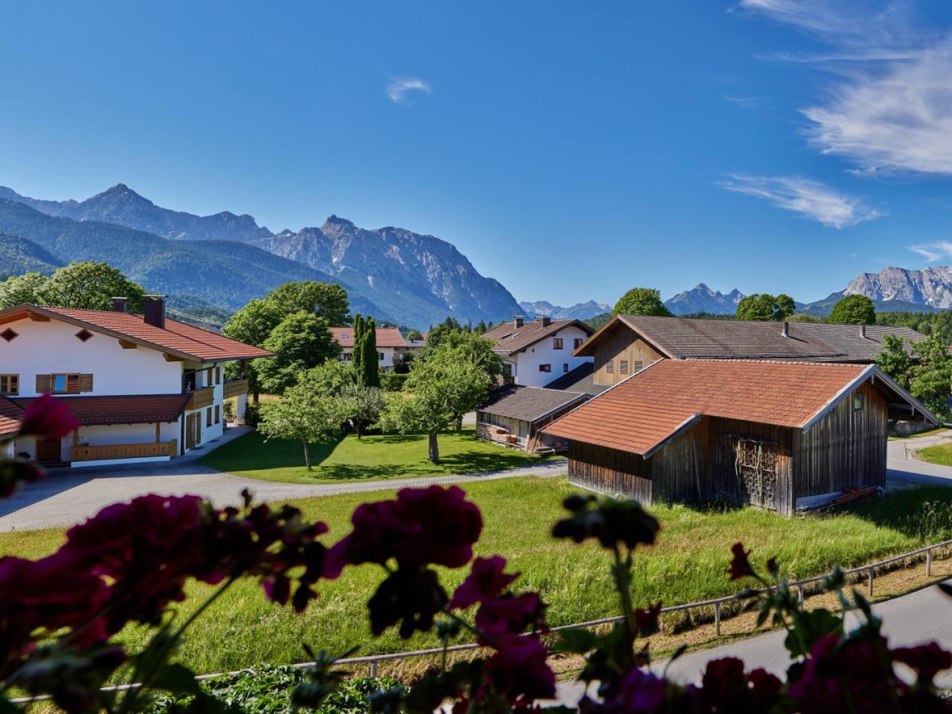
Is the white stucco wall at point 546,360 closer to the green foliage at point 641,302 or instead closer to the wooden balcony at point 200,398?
the wooden balcony at point 200,398

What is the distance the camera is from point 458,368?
31.5 m

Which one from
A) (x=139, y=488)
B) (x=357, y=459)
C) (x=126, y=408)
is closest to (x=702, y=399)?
(x=357, y=459)

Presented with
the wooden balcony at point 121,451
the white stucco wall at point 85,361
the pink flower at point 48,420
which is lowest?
the wooden balcony at point 121,451

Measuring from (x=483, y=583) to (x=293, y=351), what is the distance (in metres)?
48.8

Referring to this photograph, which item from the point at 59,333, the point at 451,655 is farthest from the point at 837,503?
the point at 59,333

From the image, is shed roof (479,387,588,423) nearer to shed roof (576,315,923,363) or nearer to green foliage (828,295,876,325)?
shed roof (576,315,923,363)

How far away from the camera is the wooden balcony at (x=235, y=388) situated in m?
37.2

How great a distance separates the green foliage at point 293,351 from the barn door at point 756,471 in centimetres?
3434

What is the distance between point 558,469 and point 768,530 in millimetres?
12671

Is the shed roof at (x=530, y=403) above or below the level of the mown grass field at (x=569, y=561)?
above

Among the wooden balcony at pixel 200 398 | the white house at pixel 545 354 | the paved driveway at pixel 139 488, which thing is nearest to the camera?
the paved driveway at pixel 139 488

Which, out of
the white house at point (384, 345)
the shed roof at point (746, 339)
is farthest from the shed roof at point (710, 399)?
the white house at point (384, 345)

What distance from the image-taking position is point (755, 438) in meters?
18.9

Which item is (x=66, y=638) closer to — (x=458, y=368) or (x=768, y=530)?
(x=768, y=530)
